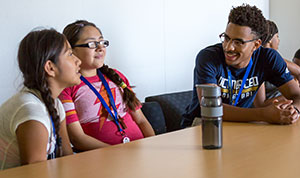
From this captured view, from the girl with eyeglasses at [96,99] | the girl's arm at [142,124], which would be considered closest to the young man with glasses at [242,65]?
the girl's arm at [142,124]

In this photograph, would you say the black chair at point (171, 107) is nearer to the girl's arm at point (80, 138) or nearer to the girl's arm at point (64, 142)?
the girl's arm at point (80, 138)

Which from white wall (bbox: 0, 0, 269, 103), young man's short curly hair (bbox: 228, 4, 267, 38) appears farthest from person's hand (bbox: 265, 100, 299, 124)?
white wall (bbox: 0, 0, 269, 103)

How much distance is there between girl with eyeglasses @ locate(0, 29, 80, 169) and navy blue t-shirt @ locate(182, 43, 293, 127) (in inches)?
33.9

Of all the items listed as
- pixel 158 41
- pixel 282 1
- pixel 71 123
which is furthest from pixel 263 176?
pixel 282 1

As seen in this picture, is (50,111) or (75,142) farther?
(75,142)

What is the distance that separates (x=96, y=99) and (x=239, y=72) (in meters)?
0.95

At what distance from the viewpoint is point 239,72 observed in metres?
2.51

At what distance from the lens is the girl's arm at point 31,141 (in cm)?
155

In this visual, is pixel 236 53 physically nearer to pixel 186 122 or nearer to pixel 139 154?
pixel 186 122

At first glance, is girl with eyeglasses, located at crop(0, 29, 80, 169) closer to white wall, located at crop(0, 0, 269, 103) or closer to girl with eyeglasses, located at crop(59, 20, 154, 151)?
girl with eyeglasses, located at crop(59, 20, 154, 151)

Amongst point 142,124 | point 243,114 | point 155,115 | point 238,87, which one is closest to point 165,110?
point 155,115

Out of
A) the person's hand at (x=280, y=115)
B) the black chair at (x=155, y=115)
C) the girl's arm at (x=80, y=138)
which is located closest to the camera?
the person's hand at (x=280, y=115)

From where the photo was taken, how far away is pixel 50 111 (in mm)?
1753

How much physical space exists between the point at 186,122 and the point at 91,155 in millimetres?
1281
